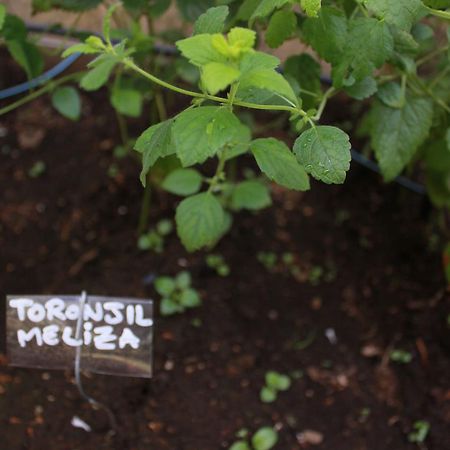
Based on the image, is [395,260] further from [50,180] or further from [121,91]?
[50,180]

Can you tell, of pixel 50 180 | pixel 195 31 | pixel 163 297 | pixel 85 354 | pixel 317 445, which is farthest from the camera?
pixel 50 180

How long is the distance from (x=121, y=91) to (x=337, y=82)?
55 centimetres

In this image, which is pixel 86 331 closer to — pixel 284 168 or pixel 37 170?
pixel 284 168

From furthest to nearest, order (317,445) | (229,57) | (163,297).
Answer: (163,297), (317,445), (229,57)

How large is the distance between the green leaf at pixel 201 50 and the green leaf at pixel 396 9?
0.72 ft

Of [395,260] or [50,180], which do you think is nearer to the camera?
[395,260]

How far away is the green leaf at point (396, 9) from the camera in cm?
77

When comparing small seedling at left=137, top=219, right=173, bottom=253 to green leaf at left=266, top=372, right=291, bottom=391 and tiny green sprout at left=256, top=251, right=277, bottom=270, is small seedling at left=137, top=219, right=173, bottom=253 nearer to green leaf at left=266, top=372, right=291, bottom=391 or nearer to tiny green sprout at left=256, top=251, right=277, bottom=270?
tiny green sprout at left=256, top=251, right=277, bottom=270

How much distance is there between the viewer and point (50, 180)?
1632 millimetres

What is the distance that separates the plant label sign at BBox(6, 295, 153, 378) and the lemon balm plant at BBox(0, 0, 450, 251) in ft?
0.51

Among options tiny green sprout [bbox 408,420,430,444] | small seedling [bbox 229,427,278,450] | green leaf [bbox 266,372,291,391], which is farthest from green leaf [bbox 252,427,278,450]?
tiny green sprout [bbox 408,420,430,444]

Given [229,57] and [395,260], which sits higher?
[229,57]

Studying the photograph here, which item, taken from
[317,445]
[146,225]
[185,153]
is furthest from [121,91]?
[317,445]

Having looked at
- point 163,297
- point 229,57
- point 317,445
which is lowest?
point 317,445
